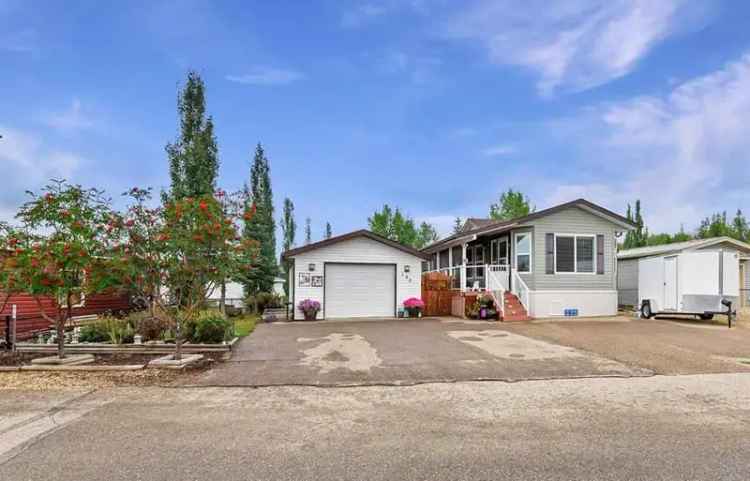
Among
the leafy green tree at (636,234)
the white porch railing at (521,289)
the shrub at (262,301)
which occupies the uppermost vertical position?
the leafy green tree at (636,234)

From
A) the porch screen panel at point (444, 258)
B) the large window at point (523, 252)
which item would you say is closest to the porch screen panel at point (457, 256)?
the porch screen panel at point (444, 258)

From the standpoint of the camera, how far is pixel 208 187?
18828mm

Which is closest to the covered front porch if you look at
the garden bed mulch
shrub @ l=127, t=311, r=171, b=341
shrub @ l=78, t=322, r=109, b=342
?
shrub @ l=127, t=311, r=171, b=341

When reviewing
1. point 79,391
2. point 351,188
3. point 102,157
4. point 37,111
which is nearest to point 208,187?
point 102,157

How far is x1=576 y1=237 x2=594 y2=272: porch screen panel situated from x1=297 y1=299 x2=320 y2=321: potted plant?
10110 millimetres

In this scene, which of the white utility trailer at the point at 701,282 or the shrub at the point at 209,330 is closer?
the shrub at the point at 209,330

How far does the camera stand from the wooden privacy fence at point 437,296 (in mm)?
18484

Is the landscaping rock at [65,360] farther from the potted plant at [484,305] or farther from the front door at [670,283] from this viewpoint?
the front door at [670,283]

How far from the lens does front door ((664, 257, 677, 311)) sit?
49.5 feet

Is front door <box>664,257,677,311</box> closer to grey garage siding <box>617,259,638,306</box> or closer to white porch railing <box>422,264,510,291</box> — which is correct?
grey garage siding <box>617,259,638,306</box>

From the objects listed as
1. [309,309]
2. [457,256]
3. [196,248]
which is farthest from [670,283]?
[196,248]

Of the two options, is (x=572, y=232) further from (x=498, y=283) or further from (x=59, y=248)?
(x=59, y=248)

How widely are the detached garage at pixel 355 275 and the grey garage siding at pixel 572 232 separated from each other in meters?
4.47

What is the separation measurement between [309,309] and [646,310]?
12.4 metres
